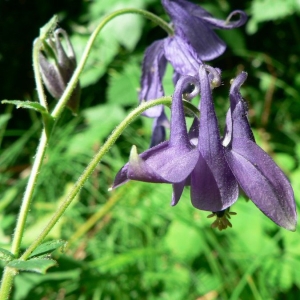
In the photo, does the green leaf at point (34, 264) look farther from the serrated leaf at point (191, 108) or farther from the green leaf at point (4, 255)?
the serrated leaf at point (191, 108)

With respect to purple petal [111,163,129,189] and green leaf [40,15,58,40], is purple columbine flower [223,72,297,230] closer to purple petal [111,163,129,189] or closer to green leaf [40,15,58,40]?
purple petal [111,163,129,189]

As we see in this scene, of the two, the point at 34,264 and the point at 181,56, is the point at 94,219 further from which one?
the point at 34,264

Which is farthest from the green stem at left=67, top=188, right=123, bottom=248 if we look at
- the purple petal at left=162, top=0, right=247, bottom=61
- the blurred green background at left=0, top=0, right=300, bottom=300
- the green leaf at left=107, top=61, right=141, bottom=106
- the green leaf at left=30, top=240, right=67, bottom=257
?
the green leaf at left=30, top=240, right=67, bottom=257

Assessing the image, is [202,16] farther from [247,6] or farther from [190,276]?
[247,6]

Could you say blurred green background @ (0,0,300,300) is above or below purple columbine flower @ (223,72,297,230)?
below

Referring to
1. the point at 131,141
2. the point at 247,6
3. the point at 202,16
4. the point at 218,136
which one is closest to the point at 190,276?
the point at 131,141

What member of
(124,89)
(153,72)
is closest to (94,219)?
(124,89)
